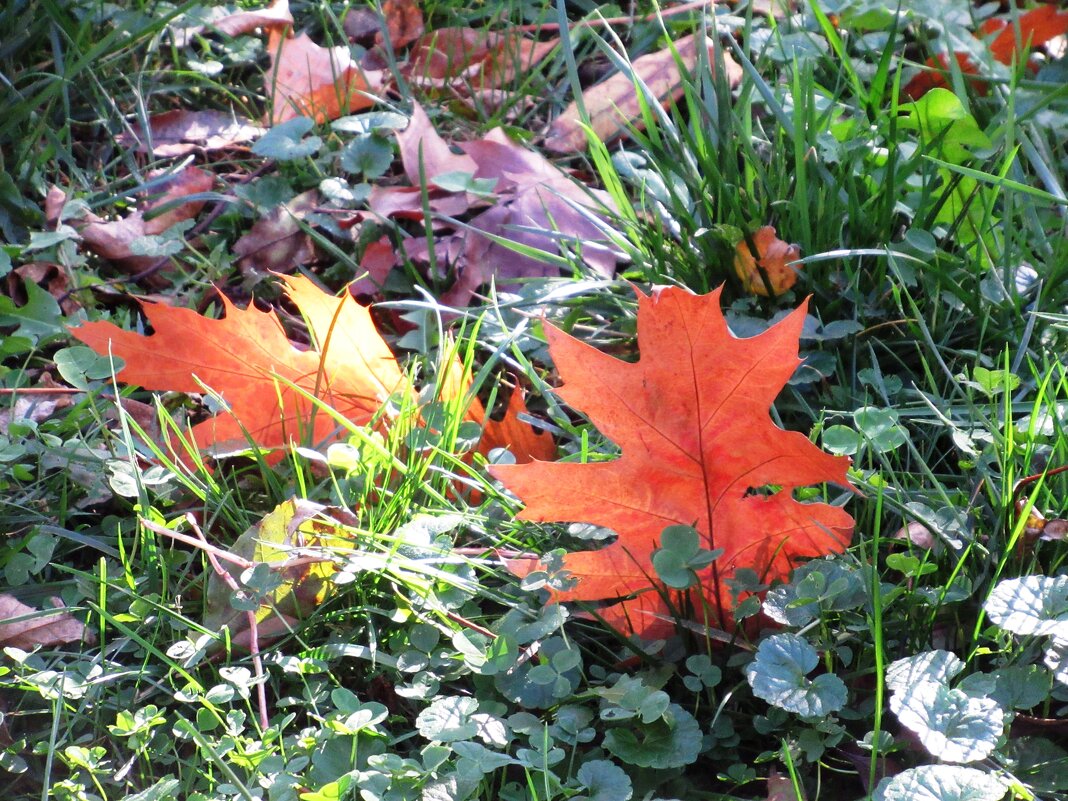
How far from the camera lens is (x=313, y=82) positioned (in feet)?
7.59

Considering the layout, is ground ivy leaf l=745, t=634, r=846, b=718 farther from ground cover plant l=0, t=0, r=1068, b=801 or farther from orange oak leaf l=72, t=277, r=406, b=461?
orange oak leaf l=72, t=277, r=406, b=461

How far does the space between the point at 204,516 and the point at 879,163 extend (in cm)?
120

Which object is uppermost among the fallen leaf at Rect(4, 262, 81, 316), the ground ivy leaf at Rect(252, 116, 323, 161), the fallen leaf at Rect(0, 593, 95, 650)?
the ground ivy leaf at Rect(252, 116, 323, 161)

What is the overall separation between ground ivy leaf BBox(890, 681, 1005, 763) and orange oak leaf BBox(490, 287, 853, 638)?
0.66 feet

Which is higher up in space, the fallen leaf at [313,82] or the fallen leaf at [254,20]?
the fallen leaf at [254,20]

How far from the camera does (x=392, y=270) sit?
1.99 meters

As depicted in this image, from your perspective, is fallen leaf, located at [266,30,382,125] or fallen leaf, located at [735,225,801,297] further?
fallen leaf, located at [266,30,382,125]

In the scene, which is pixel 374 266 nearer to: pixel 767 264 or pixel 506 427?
pixel 506 427

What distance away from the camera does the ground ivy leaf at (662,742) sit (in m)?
1.09

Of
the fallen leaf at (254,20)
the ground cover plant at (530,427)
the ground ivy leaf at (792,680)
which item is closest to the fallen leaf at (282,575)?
the ground cover plant at (530,427)

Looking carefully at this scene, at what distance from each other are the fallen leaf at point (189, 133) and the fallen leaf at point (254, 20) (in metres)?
0.21

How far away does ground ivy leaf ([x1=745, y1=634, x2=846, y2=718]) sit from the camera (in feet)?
A: 3.45

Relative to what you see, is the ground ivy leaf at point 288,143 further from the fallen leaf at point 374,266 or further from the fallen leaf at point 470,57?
the fallen leaf at point 470,57

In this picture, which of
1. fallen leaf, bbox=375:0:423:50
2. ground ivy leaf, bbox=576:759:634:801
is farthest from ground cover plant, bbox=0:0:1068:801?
fallen leaf, bbox=375:0:423:50
